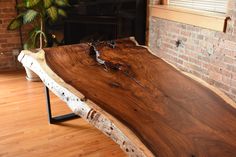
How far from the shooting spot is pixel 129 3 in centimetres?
431

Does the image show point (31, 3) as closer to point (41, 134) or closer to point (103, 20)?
point (103, 20)

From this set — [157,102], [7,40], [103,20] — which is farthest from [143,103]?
[7,40]

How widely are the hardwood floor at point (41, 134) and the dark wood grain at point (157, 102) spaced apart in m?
0.71

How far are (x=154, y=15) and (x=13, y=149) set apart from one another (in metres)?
2.66

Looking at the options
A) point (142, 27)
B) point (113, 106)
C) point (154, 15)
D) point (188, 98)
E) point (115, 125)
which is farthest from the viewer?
point (142, 27)

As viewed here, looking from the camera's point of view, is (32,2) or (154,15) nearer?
(32,2)

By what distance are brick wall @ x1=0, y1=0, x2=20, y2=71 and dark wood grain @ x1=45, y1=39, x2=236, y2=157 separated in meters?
2.00

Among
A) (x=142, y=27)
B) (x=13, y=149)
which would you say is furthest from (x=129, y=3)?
(x=13, y=149)

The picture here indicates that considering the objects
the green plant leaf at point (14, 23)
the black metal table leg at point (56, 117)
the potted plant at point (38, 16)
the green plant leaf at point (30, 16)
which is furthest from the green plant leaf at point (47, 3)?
the black metal table leg at point (56, 117)

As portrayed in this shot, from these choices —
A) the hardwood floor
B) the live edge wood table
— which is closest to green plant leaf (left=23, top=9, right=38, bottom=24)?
the hardwood floor

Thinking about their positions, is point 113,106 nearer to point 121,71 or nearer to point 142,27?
point 121,71

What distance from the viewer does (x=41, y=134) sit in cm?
269

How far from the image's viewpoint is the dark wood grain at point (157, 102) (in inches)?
53.1

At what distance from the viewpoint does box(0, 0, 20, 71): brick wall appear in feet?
13.8
